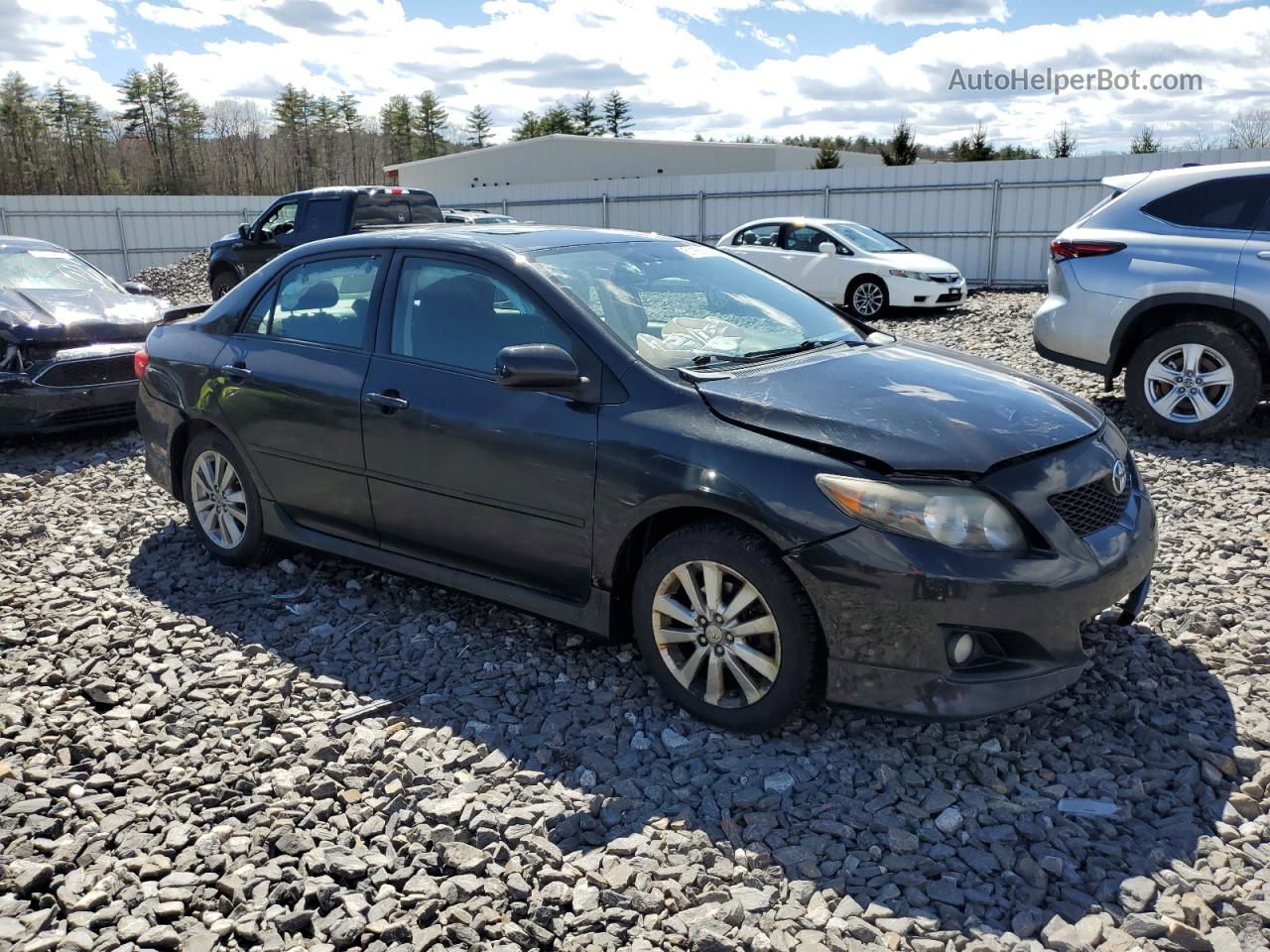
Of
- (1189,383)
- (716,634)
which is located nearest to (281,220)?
(1189,383)

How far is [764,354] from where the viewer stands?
3.92 m

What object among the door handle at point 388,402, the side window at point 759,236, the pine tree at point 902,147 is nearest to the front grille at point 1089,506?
the door handle at point 388,402

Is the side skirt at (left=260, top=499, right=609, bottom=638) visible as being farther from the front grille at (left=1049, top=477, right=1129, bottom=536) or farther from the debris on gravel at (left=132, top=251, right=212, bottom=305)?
the debris on gravel at (left=132, top=251, right=212, bottom=305)

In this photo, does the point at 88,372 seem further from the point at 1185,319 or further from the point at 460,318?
the point at 1185,319

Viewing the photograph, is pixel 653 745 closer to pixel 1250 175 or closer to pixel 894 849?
pixel 894 849

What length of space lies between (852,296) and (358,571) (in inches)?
438

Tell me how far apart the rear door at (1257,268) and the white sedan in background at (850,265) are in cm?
A: 744

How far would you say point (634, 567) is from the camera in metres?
3.68

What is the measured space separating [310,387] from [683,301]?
5.73 feet

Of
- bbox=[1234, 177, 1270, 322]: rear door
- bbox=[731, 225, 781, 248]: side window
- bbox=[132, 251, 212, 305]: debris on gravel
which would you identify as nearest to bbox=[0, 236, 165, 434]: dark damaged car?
bbox=[1234, 177, 1270, 322]: rear door

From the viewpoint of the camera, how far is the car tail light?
7207mm

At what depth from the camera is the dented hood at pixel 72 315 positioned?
25.2 ft

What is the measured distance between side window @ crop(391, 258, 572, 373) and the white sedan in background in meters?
10.2

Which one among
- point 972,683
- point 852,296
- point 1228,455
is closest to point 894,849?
point 972,683
